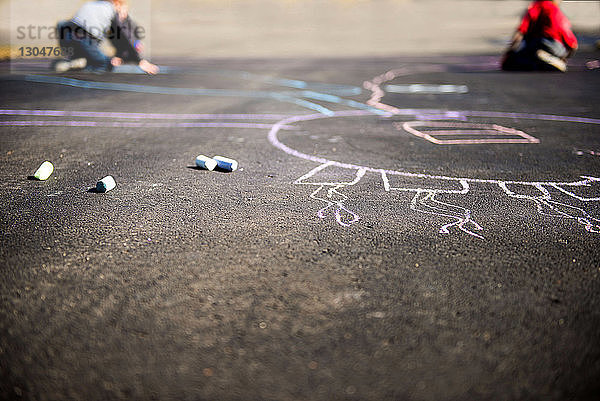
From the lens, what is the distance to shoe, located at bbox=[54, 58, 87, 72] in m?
11.2

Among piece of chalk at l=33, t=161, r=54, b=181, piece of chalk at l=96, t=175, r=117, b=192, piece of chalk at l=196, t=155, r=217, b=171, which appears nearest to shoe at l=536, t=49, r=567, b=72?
piece of chalk at l=196, t=155, r=217, b=171

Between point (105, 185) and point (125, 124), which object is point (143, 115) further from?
point (105, 185)

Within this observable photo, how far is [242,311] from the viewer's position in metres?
2.52

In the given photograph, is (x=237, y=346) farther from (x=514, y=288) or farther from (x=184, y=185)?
(x=184, y=185)

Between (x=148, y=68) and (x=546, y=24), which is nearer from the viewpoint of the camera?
(x=546, y=24)

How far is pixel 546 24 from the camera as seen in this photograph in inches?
430

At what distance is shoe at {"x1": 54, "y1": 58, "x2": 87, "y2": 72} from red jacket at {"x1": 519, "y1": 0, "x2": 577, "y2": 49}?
31.3 feet

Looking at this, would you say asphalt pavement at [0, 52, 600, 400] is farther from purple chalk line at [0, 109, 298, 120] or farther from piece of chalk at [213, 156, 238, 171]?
purple chalk line at [0, 109, 298, 120]

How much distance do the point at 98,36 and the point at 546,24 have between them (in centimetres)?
949

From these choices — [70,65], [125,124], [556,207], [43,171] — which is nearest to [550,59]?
[556,207]

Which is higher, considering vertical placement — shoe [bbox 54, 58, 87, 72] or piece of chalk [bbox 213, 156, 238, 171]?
shoe [bbox 54, 58, 87, 72]

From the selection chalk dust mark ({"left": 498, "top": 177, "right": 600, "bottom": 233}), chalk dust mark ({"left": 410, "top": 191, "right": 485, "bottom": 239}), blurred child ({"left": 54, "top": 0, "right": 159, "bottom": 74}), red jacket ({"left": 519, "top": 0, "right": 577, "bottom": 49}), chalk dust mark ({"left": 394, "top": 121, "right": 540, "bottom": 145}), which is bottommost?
chalk dust mark ({"left": 410, "top": 191, "right": 485, "bottom": 239})

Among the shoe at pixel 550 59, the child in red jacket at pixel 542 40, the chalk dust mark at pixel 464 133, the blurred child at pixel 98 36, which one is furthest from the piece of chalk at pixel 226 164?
the shoe at pixel 550 59

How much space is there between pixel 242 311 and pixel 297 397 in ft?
2.06
